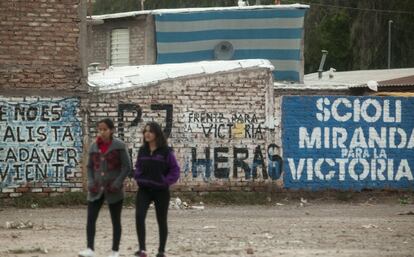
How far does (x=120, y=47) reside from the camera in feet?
99.1

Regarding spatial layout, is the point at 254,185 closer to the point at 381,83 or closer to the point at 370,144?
the point at 370,144

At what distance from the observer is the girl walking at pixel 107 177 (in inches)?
459

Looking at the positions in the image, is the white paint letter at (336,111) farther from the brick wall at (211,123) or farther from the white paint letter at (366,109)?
the brick wall at (211,123)

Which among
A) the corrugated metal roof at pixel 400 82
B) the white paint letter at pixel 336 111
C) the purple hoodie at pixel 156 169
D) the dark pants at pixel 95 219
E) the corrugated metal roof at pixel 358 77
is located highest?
the corrugated metal roof at pixel 358 77

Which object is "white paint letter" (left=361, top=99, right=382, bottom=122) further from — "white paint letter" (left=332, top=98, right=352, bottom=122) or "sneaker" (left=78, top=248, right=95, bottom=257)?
"sneaker" (left=78, top=248, right=95, bottom=257)

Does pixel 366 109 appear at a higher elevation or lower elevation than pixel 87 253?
higher

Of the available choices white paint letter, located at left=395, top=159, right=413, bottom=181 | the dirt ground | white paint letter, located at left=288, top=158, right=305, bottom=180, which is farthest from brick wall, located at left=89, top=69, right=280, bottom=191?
white paint letter, located at left=395, top=159, right=413, bottom=181

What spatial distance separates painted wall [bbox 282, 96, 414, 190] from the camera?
2095cm

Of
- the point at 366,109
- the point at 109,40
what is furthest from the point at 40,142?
the point at 109,40

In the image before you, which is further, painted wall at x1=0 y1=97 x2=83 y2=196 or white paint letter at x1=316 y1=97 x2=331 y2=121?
white paint letter at x1=316 y1=97 x2=331 y2=121

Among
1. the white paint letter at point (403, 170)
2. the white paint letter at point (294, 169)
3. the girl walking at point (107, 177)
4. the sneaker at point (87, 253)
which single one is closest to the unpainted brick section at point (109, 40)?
the white paint letter at point (294, 169)

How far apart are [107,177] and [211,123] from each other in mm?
8785

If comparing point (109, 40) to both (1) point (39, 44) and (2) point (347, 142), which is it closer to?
(2) point (347, 142)

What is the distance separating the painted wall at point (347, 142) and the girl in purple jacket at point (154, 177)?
936cm
